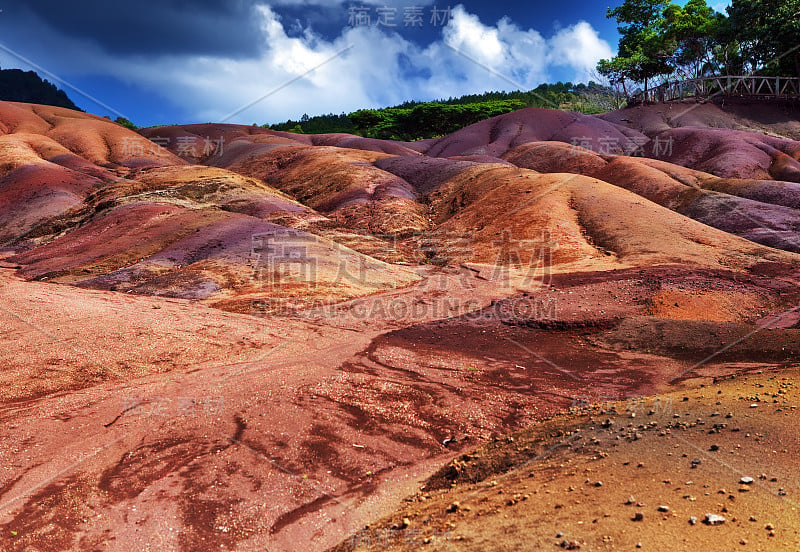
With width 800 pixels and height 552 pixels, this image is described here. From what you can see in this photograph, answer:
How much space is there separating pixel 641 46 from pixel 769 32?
16.8 m

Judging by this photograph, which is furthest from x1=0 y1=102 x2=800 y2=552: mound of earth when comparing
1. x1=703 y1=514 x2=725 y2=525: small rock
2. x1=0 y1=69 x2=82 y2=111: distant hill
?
x1=0 y1=69 x2=82 y2=111: distant hill

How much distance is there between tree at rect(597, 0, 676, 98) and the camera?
66875 millimetres

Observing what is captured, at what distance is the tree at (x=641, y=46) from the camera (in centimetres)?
6688

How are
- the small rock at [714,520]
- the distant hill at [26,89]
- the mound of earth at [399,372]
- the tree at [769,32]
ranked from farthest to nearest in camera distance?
the distant hill at [26,89] < the tree at [769,32] < the mound of earth at [399,372] < the small rock at [714,520]

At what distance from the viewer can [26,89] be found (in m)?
103

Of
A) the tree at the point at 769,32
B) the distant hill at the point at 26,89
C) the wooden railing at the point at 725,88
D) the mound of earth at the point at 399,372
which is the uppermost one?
the distant hill at the point at 26,89

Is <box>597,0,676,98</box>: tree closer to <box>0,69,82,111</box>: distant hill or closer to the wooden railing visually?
the wooden railing

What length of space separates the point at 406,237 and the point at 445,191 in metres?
8.27

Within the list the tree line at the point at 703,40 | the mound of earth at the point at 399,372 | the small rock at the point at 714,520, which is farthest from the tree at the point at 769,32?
the small rock at the point at 714,520

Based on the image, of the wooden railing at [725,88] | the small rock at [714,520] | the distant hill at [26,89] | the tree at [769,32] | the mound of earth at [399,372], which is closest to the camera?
the small rock at [714,520]

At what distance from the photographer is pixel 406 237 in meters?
29.1

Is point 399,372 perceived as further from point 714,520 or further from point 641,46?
point 641,46

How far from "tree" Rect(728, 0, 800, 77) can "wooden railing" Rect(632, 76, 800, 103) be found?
182 centimetres

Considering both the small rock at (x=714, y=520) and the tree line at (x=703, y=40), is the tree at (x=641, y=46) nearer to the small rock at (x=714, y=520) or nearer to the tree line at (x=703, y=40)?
the tree line at (x=703, y=40)
